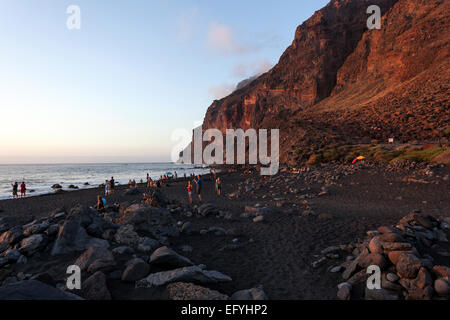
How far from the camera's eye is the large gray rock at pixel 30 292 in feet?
12.3

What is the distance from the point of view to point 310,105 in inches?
3344

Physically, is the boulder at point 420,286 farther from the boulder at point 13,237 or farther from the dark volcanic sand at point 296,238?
the boulder at point 13,237

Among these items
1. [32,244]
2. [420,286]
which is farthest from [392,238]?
[32,244]

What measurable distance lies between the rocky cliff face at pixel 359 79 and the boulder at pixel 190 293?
3850 centimetres

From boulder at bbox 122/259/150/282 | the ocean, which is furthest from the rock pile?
the ocean

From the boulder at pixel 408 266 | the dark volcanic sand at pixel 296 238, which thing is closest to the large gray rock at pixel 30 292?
the dark volcanic sand at pixel 296 238

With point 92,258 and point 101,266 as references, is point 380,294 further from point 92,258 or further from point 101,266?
A: point 92,258

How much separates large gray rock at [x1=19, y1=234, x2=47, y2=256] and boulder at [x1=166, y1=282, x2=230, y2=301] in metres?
5.17

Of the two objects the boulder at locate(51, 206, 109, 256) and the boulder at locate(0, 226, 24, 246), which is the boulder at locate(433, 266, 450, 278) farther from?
the boulder at locate(0, 226, 24, 246)

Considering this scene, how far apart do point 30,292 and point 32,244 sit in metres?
4.75

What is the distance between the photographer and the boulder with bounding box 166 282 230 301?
480cm

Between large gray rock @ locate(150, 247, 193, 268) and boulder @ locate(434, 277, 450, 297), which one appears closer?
boulder @ locate(434, 277, 450, 297)

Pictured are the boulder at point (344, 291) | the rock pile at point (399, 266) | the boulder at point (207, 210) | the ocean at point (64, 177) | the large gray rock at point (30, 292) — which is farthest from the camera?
the ocean at point (64, 177)
